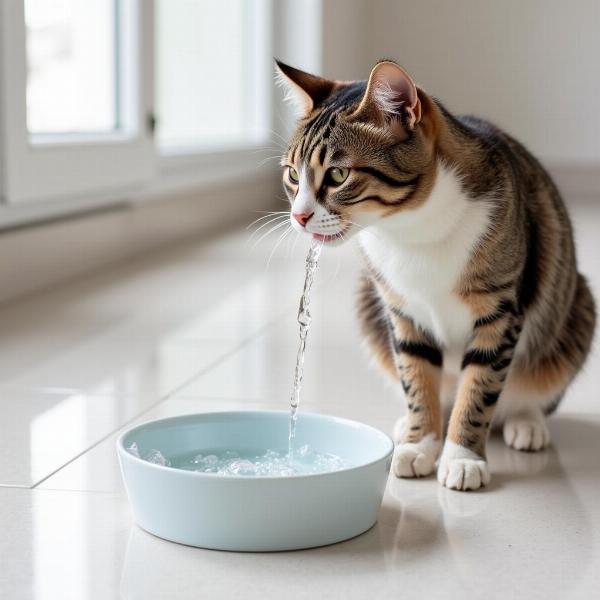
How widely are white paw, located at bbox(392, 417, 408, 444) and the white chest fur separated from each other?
0.19m

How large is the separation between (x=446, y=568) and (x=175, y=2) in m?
3.27

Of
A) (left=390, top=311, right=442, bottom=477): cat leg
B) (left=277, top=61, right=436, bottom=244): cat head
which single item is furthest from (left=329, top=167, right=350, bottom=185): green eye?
(left=390, top=311, right=442, bottom=477): cat leg

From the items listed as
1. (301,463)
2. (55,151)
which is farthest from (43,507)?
(55,151)

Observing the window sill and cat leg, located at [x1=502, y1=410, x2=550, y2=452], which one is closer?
cat leg, located at [x1=502, y1=410, x2=550, y2=452]

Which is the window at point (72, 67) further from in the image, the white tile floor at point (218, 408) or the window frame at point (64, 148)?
the white tile floor at point (218, 408)

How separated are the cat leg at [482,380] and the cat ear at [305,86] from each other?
0.39 metres

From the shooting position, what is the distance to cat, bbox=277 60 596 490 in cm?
140

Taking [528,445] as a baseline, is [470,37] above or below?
above

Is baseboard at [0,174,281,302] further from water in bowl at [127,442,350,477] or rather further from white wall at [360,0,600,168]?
white wall at [360,0,600,168]

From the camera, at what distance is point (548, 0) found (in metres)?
5.71

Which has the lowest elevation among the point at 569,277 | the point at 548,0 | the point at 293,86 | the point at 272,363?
the point at 272,363

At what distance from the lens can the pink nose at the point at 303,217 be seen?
1.38 metres

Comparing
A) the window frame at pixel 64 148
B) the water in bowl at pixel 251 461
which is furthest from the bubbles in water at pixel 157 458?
the window frame at pixel 64 148

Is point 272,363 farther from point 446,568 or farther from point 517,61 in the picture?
point 517,61
